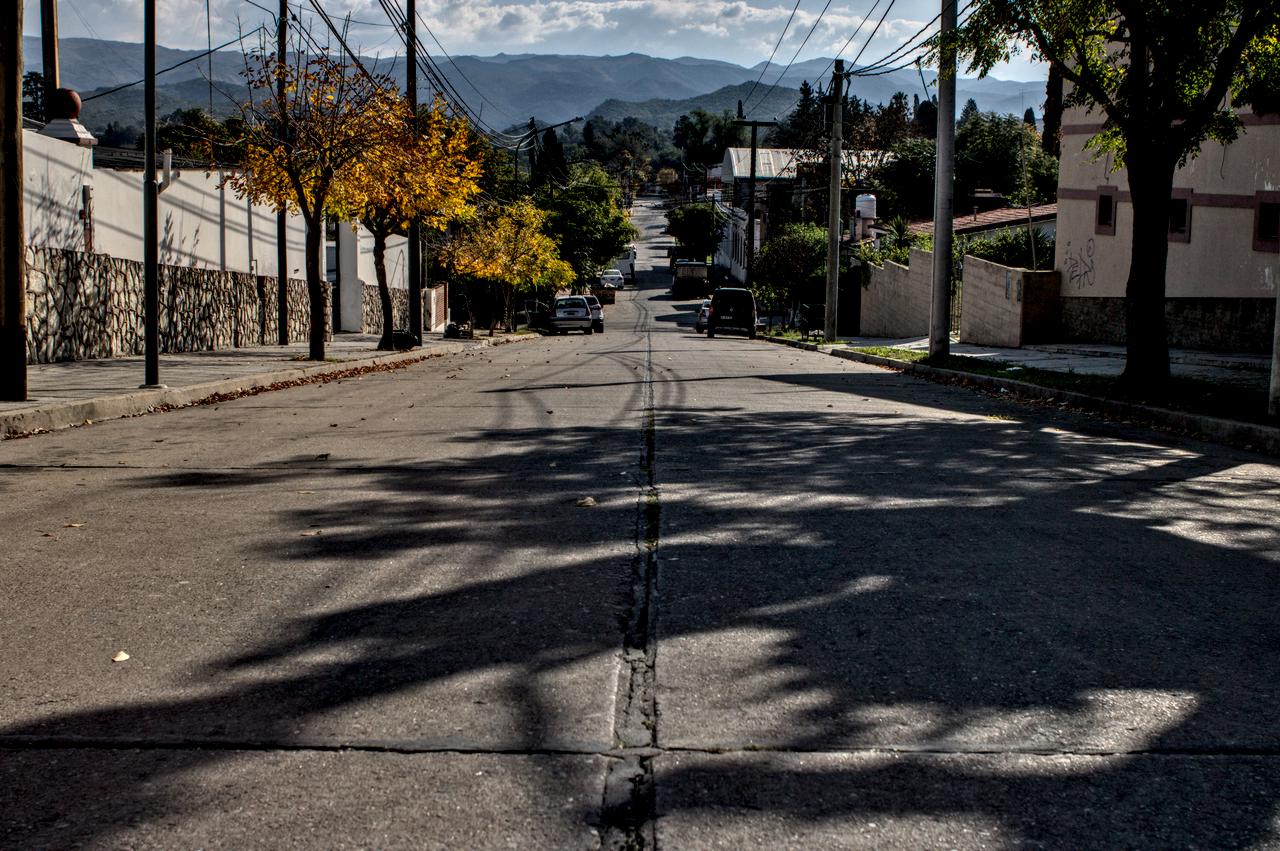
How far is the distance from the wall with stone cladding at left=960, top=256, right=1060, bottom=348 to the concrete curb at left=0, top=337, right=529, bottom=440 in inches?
629

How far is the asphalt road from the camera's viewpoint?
2914mm

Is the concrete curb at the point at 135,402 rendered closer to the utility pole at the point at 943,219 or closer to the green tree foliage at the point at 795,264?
the utility pole at the point at 943,219

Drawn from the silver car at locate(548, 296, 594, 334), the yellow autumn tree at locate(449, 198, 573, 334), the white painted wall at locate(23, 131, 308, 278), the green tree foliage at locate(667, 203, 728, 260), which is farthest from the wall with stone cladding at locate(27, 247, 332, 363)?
the green tree foliage at locate(667, 203, 728, 260)

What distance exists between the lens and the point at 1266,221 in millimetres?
22516

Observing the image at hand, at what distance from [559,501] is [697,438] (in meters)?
3.47

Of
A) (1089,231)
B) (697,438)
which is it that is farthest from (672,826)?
(1089,231)

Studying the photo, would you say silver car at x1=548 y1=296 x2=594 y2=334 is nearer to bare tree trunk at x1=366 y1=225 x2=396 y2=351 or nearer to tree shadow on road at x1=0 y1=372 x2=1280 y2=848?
bare tree trunk at x1=366 y1=225 x2=396 y2=351

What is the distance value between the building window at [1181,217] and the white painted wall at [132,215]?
789 inches

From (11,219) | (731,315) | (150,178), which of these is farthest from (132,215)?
(731,315)

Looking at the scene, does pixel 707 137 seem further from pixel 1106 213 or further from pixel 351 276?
pixel 1106 213

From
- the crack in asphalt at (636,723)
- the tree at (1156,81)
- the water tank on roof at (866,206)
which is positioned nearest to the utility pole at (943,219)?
the tree at (1156,81)

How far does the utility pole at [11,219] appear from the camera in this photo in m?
12.2

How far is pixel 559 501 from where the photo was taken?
7082mm

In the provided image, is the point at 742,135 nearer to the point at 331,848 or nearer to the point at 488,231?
the point at 488,231
